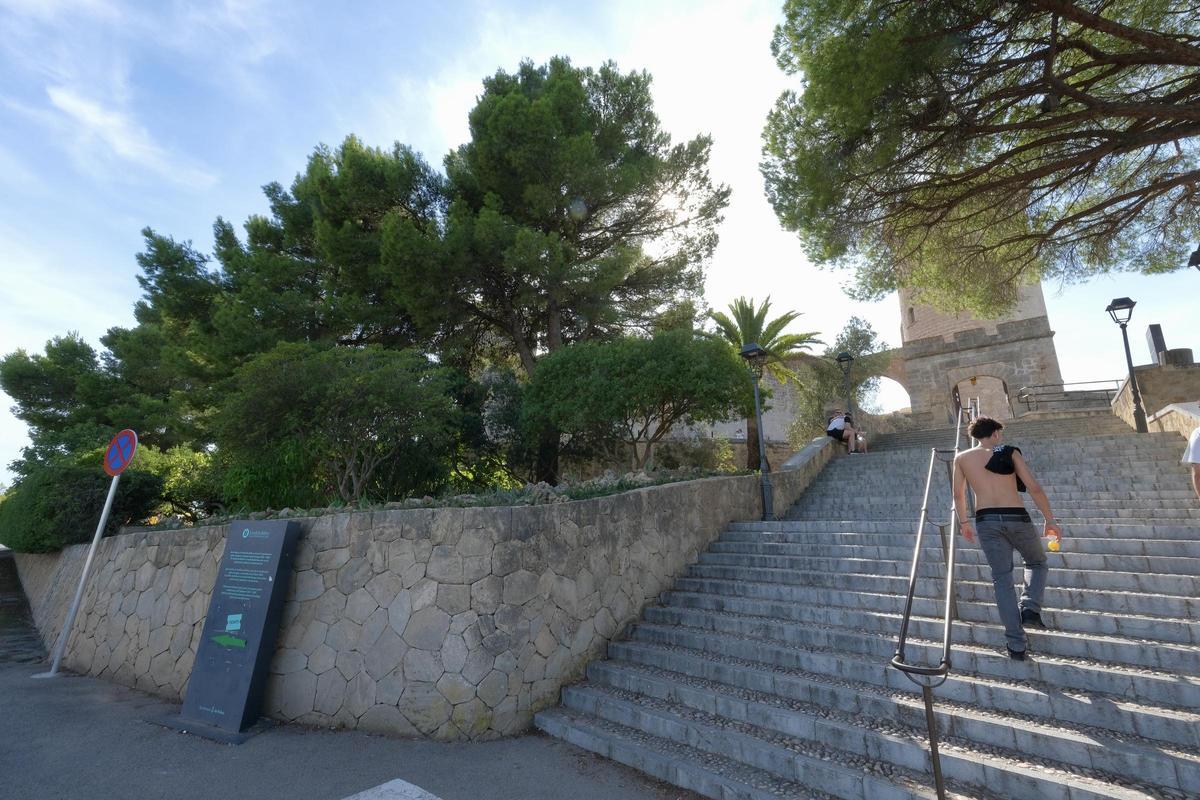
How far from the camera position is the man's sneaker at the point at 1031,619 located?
13.0 ft

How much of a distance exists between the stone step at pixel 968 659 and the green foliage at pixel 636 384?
18.7 ft

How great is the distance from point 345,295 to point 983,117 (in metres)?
12.7

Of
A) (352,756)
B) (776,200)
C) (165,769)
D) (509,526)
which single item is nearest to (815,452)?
(776,200)

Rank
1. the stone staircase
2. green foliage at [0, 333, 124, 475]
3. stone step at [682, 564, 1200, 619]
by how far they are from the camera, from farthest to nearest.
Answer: green foliage at [0, 333, 124, 475] < stone step at [682, 564, 1200, 619] < the stone staircase

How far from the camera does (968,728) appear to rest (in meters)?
3.27

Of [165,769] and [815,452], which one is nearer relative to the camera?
[165,769]

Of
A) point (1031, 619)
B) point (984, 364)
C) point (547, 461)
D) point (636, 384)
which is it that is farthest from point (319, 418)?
point (984, 364)

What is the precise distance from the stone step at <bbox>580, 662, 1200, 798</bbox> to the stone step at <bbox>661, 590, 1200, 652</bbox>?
0.77 meters

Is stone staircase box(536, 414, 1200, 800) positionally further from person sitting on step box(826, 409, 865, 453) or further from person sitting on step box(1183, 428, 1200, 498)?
person sitting on step box(826, 409, 865, 453)

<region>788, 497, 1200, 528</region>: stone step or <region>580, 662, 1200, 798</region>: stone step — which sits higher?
<region>788, 497, 1200, 528</region>: stone step

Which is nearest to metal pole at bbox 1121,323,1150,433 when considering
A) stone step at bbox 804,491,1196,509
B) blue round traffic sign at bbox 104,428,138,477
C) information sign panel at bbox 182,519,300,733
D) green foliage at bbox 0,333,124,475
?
stone step at bbox 804,491,1196,509

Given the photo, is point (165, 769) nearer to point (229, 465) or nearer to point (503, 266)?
point (229, 465)

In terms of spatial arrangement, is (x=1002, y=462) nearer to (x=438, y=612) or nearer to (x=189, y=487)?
(x=438, y=612)

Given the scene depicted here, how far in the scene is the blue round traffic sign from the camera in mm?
6742
